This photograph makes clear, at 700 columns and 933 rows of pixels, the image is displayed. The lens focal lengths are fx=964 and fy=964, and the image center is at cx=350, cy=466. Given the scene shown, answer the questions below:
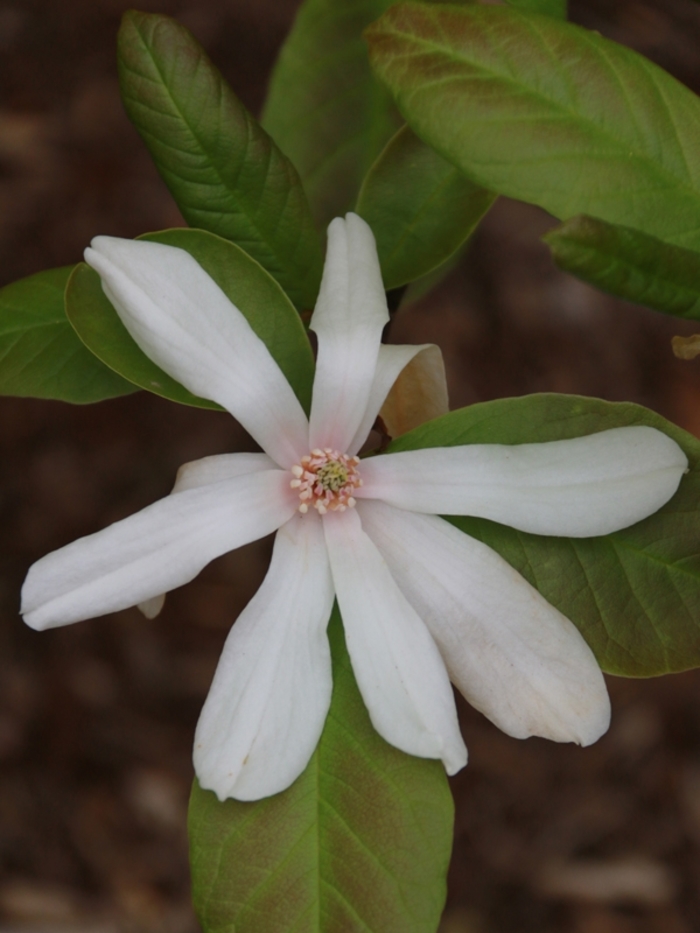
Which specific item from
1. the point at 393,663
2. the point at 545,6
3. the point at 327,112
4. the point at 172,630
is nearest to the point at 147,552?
the point at 393,663

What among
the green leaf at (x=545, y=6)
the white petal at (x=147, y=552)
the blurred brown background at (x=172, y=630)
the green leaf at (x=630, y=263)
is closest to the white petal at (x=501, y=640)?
the white petal at (x=147, y=552)

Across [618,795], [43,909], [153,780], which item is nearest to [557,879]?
[618,795]

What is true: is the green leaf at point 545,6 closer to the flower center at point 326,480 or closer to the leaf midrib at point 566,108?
the leaf midrib at point 566,108

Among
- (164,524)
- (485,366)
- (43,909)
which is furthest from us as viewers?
(485,366)

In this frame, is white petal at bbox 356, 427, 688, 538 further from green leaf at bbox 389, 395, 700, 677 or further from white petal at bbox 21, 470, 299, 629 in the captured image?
white petal at bbox 21, 470, 299, 629

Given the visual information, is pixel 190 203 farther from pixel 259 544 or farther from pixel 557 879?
pixel 557 879

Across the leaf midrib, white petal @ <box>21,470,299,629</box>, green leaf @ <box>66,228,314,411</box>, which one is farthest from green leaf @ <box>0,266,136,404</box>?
the leaf midrib
